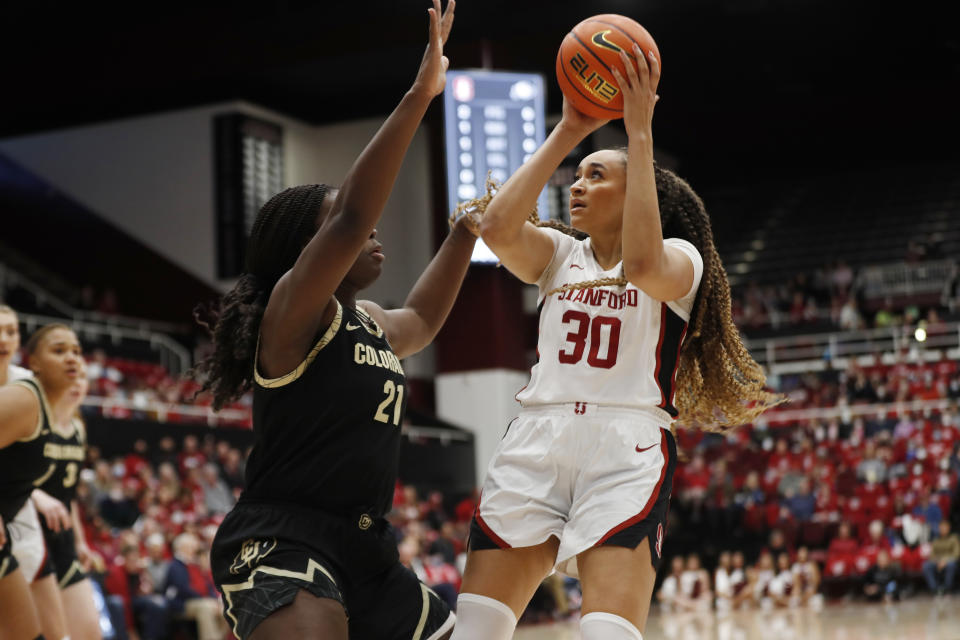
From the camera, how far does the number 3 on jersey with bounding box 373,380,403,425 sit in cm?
315

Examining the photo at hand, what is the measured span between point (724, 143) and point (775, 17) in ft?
24.2

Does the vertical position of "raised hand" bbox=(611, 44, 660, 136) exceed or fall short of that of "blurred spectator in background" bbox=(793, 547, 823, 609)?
it exceeds it

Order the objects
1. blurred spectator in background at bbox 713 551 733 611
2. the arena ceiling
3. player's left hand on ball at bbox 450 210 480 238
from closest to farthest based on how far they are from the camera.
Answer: player's left hand on ball at bbox 450 210 480 238
blurred spectator in background at bbox 713 551 733 611
the arena ceiling

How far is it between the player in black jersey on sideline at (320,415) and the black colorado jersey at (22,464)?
63.4 inches

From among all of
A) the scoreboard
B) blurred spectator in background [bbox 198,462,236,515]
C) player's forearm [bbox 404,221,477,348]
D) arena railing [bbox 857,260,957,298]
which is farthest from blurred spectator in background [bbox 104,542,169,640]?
arena railing [bbox 857,260,957,298]

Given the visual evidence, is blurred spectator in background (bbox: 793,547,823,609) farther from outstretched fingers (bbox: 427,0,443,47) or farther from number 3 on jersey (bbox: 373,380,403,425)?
outstretched fingers (bbox: 427,0,443,47)

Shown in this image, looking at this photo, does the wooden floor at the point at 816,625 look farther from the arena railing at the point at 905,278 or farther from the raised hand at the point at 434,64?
the arena railing at the point at 905,278

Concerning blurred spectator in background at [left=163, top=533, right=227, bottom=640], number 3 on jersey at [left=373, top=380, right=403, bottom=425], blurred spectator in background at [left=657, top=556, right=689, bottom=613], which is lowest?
blurred spectator in background at [left=657, top=556, right=689, bottom=613]

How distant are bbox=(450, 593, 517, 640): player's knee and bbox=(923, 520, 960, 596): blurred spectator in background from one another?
12182mm

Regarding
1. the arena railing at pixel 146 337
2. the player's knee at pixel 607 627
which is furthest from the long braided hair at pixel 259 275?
the arena railing at pixel 146 337

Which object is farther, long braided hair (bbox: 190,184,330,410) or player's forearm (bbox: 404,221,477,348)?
player's forearm (bbox: 404,221,477,348)

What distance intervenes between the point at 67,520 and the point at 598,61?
3.43 meters

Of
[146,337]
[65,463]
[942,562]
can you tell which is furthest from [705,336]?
[146,337]

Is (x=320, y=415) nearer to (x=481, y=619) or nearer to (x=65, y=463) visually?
(x=481, y=619)
